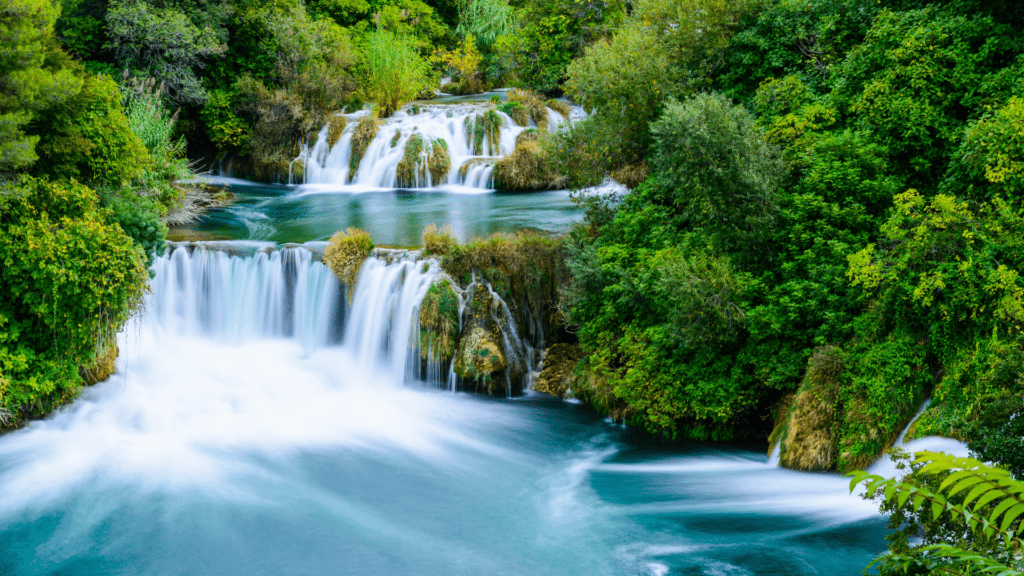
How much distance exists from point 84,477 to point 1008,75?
13.8 meters

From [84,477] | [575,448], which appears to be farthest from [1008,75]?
[84,477]

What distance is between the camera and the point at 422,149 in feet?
76.4

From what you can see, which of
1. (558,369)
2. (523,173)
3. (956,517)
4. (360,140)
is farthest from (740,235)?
(360,140)

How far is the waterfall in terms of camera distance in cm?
1326

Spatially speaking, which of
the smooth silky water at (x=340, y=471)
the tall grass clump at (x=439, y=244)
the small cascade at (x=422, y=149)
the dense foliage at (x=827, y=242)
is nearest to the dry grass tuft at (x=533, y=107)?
the small cascade at (x=422, y=149)

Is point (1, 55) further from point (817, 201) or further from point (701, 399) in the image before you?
point (817, 201)

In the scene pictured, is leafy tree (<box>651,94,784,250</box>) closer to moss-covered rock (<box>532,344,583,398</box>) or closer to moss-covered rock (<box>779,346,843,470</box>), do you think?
moss-covered rock (<box>779,346,843,470</box>)

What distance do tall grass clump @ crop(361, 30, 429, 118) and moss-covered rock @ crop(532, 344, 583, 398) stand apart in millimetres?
15374

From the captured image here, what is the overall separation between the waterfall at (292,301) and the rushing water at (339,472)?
1.6 inches

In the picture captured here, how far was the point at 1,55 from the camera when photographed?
32.3 feet

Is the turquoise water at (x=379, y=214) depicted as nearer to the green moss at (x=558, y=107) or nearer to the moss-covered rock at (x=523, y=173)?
the moss-covered rock at (x=523, y=173)

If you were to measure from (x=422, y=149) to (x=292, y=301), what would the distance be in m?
10.5

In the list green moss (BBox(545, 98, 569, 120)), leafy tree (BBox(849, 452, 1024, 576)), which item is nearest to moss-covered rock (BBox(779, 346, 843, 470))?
leafy tree (BBox(849, 452, 1024, 576))

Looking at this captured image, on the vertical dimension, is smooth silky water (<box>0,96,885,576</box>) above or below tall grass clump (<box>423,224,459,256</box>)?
below
